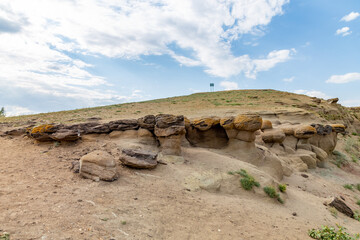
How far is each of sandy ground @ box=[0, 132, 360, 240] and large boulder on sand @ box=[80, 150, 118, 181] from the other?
255 mm

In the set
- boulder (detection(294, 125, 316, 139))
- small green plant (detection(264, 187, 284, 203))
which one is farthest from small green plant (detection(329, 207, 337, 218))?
boulder (detection(294, 125, 316, 139))

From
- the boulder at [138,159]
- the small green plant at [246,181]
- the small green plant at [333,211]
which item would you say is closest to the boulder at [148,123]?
the boulder at [138,159]

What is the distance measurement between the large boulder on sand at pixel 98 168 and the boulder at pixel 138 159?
73 cm

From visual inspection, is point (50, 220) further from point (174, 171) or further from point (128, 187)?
Result: point (174, 171)

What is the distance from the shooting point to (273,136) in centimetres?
1428

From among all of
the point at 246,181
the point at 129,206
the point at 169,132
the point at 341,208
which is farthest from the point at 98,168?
the point at 341,208

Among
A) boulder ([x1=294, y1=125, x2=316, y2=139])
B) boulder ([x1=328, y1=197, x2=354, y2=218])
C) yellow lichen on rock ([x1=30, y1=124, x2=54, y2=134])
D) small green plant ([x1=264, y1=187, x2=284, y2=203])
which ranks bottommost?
boulder ([x1=328, y1=197, x2=354, y2=218])

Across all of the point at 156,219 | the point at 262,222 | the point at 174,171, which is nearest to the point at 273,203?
the point at 262,222

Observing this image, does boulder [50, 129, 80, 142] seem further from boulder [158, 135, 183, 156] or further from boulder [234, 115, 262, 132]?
boulder [234, 115, 262, 132]

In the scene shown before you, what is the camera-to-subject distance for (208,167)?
28.8 feet

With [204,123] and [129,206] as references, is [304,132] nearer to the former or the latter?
[204,123]

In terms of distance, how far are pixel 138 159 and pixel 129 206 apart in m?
2.60

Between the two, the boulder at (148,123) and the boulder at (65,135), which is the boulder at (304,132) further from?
the boulder at (65,135)

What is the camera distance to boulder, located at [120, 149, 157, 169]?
294 inches
